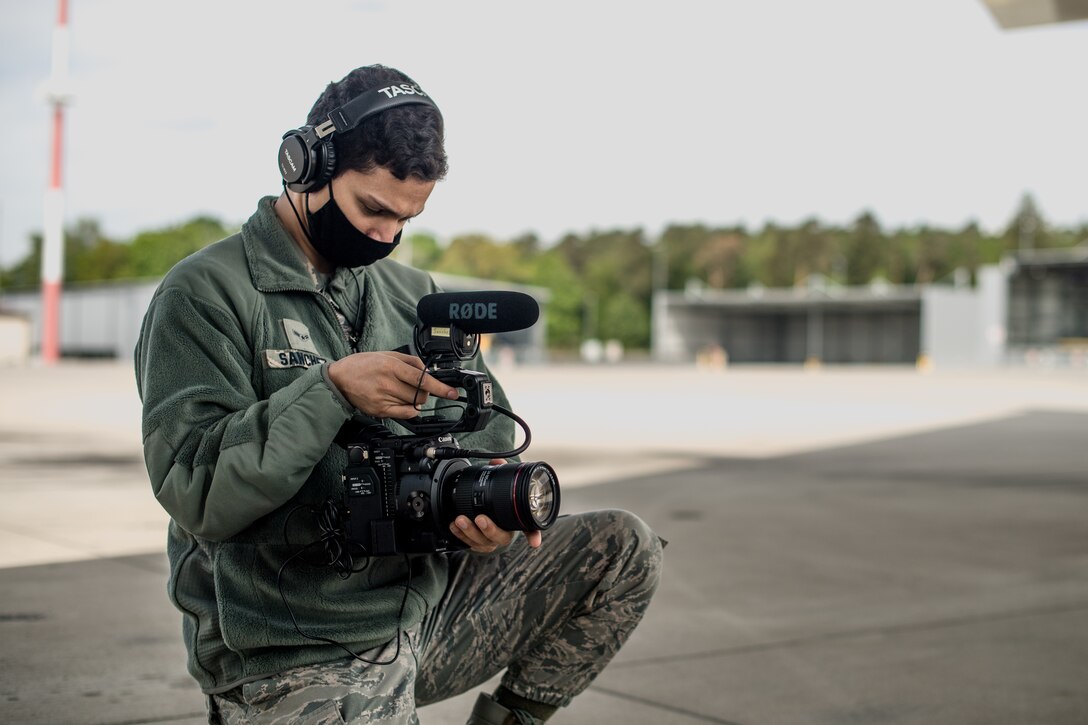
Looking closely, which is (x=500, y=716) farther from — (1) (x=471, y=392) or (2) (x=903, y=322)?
(2) (x=903, y=322)

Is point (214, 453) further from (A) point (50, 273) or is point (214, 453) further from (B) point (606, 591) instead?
(A) point (50, 273)

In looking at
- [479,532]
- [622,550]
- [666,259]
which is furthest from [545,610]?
[666,259]

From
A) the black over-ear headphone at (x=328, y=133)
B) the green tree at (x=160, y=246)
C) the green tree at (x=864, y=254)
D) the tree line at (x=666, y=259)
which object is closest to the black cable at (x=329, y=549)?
the black over-ear headphone at (x=328, y=133)

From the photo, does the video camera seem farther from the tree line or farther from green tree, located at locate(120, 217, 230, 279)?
the tree line

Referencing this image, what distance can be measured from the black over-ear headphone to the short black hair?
0.01m

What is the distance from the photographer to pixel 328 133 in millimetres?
2359

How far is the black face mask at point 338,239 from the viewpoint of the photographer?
2.44 m

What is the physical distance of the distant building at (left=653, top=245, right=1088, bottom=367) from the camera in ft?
225

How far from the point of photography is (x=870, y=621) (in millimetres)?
5066

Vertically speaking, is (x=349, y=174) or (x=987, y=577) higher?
(x=349, y=174)

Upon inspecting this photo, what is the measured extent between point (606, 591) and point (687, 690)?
1444mm

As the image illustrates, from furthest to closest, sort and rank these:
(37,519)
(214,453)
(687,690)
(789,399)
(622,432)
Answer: (789,399) < (622,432) < (37,519) < (687,690) < (214,453)

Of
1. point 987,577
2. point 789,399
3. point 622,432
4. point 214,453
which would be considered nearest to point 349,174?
point 214,453

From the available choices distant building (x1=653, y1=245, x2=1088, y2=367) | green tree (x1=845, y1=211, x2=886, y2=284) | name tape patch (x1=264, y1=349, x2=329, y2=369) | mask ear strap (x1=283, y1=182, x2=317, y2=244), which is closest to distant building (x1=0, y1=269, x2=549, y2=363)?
distant building (x1=653, y1=245, x2=1088, y2=367)
